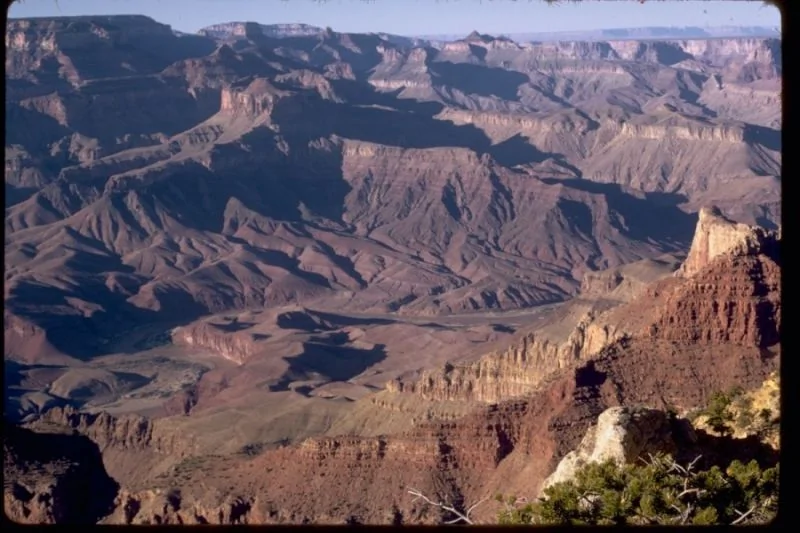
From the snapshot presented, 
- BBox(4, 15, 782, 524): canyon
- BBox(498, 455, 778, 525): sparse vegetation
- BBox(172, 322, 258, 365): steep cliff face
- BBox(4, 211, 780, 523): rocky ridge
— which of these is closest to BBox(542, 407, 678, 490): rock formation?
BBox(498, 455, 778, 525): sparse vegetation

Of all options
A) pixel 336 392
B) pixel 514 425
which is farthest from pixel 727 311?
pixel 336 392

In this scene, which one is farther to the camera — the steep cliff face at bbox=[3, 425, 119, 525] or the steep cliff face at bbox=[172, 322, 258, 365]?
the steep cliff face at bbox=[172, 322, 258, 365]

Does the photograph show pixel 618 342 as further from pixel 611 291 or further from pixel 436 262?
pixel 436 262

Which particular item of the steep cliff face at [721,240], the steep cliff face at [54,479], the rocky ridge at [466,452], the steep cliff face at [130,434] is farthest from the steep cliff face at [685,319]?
the steep cliff face at [54,479]

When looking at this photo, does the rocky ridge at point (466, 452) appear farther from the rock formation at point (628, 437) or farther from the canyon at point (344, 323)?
the rock formation at point (628, 437)

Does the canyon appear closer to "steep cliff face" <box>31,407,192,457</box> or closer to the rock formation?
"steep cliff face" <box>31,407,192,457</box>

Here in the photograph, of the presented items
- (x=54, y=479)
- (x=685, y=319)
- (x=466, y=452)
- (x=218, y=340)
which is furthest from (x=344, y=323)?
(x=466, y=452)
